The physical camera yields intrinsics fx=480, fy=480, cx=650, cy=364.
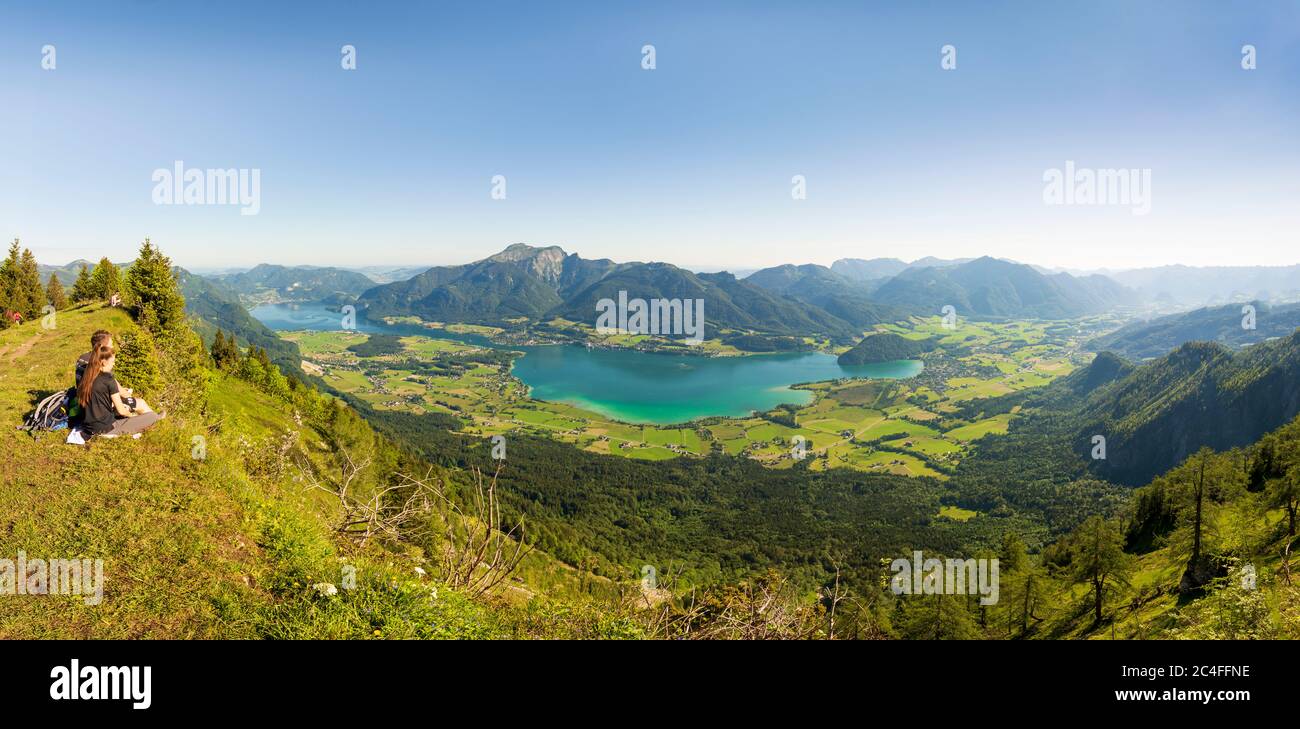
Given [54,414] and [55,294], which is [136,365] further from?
[55,294]

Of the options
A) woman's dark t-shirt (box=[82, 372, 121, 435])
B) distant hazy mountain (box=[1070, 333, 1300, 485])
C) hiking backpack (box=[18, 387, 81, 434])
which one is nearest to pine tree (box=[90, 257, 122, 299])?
hiking backpack (box=[18, 387, 81, 434])

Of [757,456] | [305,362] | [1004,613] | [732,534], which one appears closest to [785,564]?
[732,534]

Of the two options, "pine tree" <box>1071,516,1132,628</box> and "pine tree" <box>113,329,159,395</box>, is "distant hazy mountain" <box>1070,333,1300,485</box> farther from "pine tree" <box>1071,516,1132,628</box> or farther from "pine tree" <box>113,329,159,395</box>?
"pine tree" <box>113,329,159,395</box>

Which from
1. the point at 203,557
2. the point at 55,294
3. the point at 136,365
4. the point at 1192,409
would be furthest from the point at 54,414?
the point at 1192,409

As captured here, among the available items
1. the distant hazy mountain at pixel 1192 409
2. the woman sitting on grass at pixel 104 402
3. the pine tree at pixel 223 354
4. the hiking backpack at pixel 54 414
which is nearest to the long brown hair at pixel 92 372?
the woman sitting on grass at pixel 104 402
